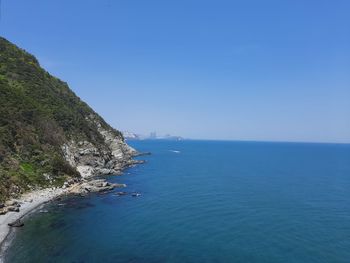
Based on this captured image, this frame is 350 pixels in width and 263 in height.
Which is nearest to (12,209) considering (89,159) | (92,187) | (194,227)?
(92,187)

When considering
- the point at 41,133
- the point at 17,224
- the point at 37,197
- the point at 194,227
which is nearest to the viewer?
the point at 17,224

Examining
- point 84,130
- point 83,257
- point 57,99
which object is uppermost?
point 57,99

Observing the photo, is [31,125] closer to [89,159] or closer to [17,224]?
[89,159]

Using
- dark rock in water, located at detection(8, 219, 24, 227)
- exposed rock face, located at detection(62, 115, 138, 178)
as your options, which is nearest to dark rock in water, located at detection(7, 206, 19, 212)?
dark rock in water, located at detection(8, 219, 24, 227)

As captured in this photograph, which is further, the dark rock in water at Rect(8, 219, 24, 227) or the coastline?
the dark rock in water at Rect(8, 219, 24, 227)

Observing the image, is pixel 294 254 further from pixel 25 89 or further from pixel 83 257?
pixel 25 89

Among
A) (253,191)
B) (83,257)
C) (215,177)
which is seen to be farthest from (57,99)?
(83,257)

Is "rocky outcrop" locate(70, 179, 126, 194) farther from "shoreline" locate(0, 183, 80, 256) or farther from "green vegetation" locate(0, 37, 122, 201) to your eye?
"green vegetation" locate(0, 37, 122, 201)
